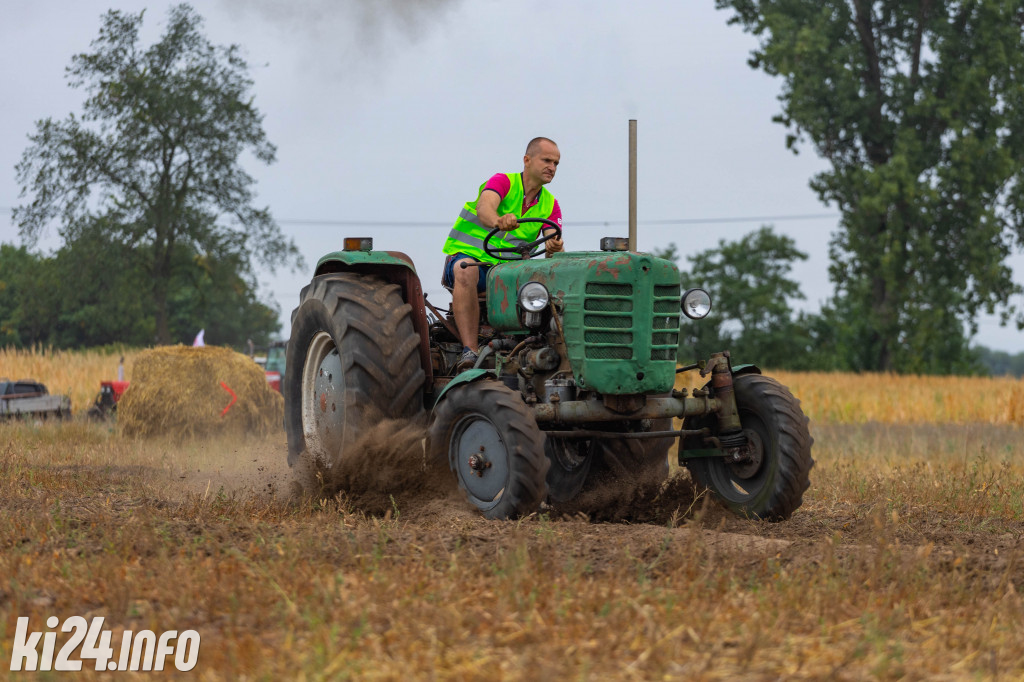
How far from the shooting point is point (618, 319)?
21.8ft

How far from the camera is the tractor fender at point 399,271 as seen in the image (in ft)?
24.6

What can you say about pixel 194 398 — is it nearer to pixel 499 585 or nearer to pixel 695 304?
pixel 695 304

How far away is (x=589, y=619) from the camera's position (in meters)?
3.92

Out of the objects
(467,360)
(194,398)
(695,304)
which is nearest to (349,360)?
(467,360)

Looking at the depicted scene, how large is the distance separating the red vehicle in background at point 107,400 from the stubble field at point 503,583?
1015 cm

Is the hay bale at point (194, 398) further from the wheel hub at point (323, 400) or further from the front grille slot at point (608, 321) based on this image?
the front grille slot at point (608, 321)

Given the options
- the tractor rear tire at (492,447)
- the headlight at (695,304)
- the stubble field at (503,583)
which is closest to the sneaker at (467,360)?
the stubble field at (503,583)

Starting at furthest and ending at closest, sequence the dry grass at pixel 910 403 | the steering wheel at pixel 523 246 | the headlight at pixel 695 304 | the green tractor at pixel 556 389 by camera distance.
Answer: the dry grass at pixel 910 403, the steering wheel at pixel 523 246, the headlight at pixel 695 304, the green tractor at pixel 556 389

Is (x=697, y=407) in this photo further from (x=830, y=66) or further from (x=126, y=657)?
(x=830, y=66)

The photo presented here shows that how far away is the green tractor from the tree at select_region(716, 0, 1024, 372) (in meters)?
27.9

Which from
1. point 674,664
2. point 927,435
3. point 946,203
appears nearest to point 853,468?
point 927,435

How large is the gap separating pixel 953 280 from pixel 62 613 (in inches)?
1365

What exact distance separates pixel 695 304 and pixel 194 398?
Result: 29.9 feet

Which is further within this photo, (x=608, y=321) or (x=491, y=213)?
(x=491, y=213)
